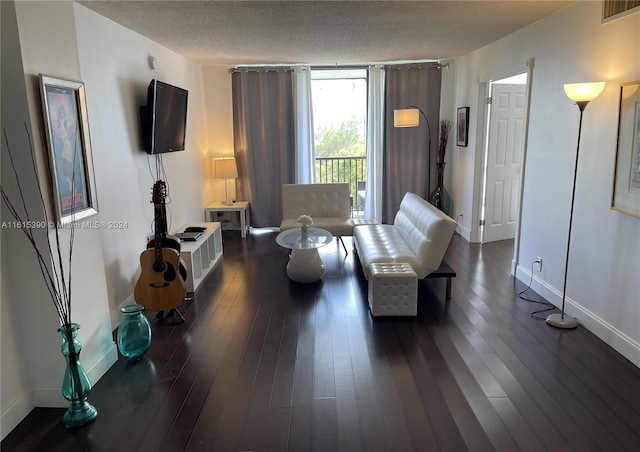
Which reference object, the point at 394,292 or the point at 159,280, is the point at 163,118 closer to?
the point at 159,280

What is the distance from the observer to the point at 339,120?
6902 mm

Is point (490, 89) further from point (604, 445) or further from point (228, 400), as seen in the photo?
point (228, 400)

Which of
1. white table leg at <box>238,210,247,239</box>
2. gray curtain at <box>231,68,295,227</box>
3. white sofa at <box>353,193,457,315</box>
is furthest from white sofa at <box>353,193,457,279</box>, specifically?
gray curtain at <box>231,68,295,227</box>

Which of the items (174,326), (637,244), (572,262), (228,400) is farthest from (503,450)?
(174,326)

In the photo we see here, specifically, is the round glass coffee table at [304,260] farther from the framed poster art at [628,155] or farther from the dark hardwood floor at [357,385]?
the framed poster art at [628,155]

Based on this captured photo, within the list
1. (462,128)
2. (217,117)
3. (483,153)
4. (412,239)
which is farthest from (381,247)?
(217,117)

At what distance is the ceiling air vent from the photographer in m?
2.79

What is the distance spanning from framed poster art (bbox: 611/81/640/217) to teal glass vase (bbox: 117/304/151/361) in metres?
3.32

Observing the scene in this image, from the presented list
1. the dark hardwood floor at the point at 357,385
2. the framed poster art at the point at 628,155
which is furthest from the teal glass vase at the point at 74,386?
the framed poster art at the point at 628,155

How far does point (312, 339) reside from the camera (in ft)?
10.8

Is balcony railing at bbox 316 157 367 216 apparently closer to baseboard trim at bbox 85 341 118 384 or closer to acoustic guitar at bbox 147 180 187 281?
acoustic guitar at bbox 147 180 187 281

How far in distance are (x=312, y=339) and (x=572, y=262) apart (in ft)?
7.15

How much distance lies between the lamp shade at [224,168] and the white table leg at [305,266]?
2417 millimetres

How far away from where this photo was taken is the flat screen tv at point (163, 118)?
4.03m
